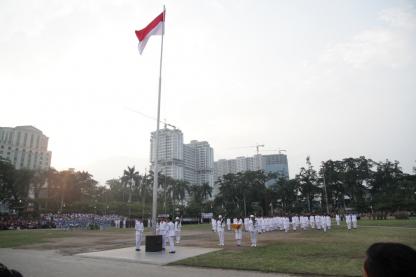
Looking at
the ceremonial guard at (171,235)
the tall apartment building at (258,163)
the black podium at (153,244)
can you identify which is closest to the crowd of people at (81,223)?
the black podium at (153,244)

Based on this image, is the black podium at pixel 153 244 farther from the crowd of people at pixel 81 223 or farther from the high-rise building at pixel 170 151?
the high-rise building at pixel 170 151

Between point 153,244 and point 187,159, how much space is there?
104008mm

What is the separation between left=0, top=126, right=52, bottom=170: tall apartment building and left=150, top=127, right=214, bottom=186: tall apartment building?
57.8 meters

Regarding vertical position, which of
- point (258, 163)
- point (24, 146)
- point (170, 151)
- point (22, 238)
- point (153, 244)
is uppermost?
point (24, 146)

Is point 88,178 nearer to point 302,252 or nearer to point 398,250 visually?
point 302,252

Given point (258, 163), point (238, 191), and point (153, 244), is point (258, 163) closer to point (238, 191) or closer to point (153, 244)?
point (238, 191)

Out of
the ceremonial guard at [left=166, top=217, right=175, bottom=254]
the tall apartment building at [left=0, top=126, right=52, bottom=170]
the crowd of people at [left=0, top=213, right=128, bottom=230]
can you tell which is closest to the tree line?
the crowd of people at [left=0, top=213, right=128, bottom=230]

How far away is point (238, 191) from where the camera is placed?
287 ft

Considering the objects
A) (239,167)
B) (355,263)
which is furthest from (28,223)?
(239,167)

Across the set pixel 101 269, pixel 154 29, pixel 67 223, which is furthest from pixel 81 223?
pixel 101 269

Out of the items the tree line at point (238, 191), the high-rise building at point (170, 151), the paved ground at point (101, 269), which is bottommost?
the paved ground at point (101, 269)

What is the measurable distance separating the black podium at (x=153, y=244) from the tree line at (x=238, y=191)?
58132 millimetres

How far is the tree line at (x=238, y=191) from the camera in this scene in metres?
75.4

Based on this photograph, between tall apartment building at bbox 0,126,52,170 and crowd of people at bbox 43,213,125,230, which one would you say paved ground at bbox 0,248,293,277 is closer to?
crowd of people at bbox 43,213,125,230
